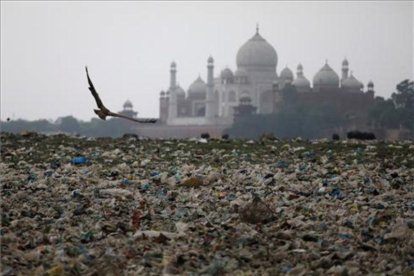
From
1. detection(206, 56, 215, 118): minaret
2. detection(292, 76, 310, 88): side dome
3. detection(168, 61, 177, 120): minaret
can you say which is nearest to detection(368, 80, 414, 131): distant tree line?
detection(292, 76, 310, 88): side dome

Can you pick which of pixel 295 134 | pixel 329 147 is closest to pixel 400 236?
→ pixel 329 147

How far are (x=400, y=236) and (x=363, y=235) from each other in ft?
0.74

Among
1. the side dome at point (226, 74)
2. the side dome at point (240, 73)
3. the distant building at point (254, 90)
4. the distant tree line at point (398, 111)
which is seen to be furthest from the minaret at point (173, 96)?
the distant tree line at point (398, 111)

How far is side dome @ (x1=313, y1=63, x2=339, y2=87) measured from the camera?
76312 millimetres

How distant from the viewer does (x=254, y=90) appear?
3059 inches

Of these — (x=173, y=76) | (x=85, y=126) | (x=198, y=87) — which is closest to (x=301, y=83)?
(x=198, y=87)

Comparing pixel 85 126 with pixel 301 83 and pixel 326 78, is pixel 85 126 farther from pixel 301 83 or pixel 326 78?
pixel 326 78

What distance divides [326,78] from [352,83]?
83.5 inches

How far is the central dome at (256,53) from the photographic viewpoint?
74625 millimetres

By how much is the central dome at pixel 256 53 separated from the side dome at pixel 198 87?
801 centimetres

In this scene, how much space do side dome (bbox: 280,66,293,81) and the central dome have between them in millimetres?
4650

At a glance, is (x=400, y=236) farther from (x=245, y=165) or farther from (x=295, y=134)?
(x=295, y=134)

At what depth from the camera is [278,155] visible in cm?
1187

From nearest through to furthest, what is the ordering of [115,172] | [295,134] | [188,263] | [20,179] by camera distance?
[188,263]
[20,179]
[115,172]
[295,134]
